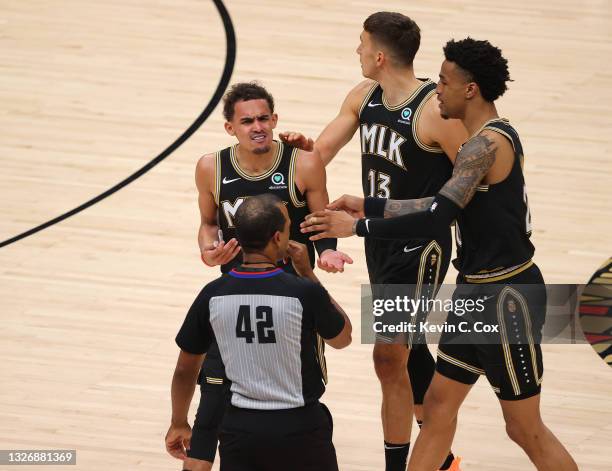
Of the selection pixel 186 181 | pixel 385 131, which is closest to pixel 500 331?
pixel 385 131

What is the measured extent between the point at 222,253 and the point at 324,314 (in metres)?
0.99

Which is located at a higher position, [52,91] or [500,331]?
[52,91]

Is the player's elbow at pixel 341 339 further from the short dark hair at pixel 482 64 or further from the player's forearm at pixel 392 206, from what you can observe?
the short dark hair at pixel 482 64

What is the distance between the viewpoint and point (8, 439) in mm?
6910

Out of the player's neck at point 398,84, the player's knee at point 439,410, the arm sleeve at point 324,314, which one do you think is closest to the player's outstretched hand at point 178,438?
the arm sleeve at point 324,314

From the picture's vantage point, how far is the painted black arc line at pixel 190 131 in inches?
381

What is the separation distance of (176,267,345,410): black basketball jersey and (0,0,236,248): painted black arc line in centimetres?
484

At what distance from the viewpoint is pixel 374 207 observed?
5887mm

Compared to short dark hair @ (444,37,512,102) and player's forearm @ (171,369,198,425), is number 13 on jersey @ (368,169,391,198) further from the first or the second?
player's forearm @ (171,369,198,425)

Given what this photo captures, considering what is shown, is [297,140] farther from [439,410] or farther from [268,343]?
[268,343]

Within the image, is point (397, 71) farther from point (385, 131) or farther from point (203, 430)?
point (203, 430)

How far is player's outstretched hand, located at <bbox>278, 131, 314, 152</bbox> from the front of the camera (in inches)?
241

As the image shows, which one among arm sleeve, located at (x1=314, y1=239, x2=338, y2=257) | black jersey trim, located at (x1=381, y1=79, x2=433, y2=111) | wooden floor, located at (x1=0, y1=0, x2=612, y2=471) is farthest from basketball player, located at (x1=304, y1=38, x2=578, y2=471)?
wooden floor, located at (x1=0, y1=0, x2=612, y2=471)

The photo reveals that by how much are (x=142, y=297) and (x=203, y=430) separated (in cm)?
297
